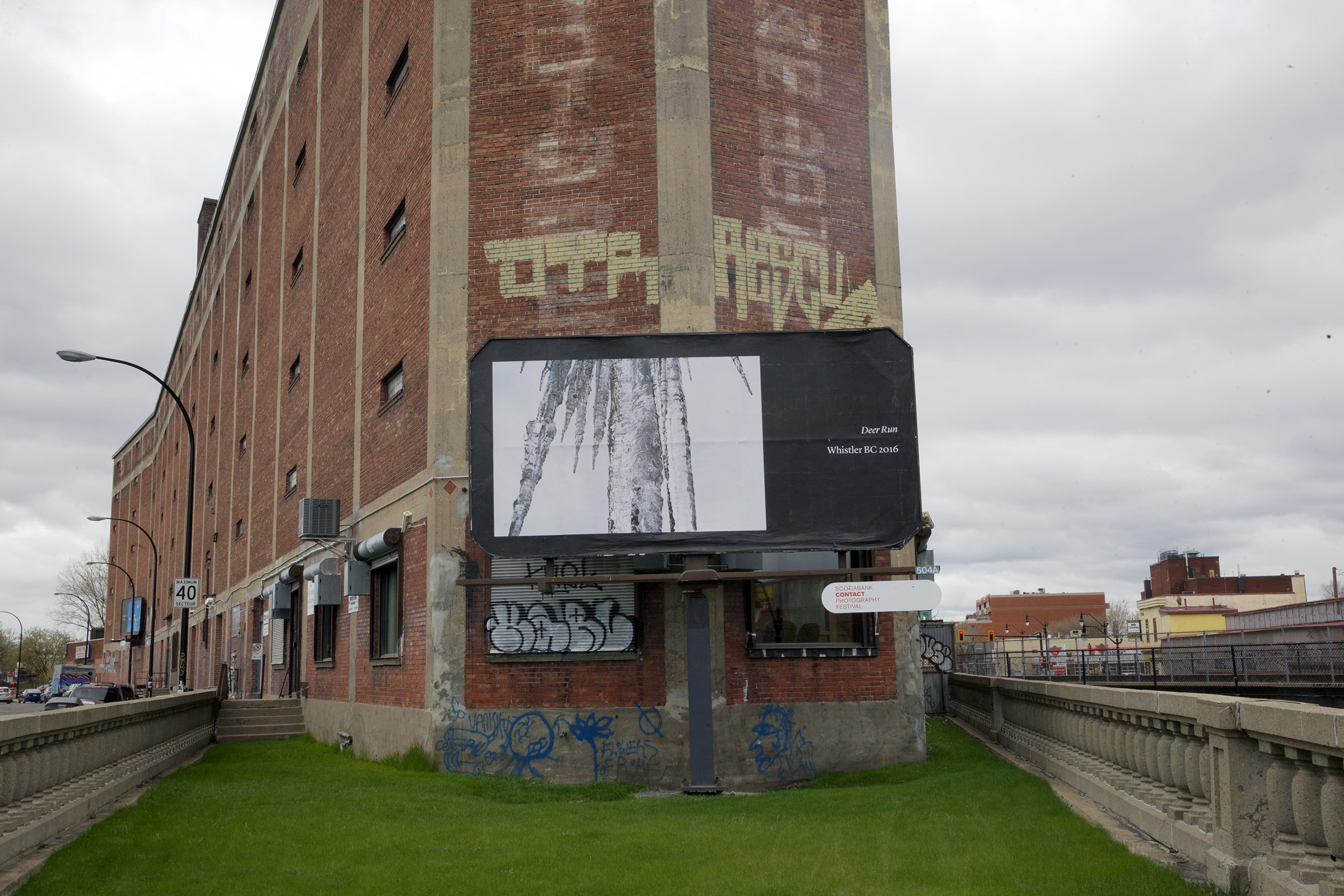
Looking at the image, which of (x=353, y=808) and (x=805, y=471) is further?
(x=805, y=471)

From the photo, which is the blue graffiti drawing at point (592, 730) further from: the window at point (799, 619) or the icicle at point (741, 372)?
the icicle at point (741, 372)

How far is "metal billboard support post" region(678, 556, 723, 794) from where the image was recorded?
15.3 m

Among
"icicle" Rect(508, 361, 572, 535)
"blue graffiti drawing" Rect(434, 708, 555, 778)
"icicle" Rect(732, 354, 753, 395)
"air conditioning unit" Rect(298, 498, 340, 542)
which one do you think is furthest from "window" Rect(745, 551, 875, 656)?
"air conditioning unit" Rect(298, 498, 340, 542)

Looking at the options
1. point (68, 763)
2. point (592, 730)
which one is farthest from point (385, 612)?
point (68, 763)

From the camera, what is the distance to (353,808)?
12.3 m

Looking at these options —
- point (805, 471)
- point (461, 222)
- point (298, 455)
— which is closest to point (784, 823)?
point (805, 471)

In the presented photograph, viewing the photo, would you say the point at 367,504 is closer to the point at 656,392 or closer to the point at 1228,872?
the point at 656,392

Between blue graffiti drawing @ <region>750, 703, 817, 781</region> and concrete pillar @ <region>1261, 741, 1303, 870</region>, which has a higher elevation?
concrete pillar @ <region>1261, 741, 1303, 870</region>

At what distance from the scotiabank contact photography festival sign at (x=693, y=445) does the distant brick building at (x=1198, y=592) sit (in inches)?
3624

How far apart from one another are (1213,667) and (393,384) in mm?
31910

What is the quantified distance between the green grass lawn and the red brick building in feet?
7.54

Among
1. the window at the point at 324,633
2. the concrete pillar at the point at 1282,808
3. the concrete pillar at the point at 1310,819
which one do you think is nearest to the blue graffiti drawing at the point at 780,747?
the concrete pillar at the point at 1282,808

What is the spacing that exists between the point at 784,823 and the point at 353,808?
4.95 meters

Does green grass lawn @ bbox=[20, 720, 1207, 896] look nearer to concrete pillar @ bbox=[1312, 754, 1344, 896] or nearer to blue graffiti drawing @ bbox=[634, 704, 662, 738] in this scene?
concrete pillar @ bbox=[1312, 754, 1344, 896]
